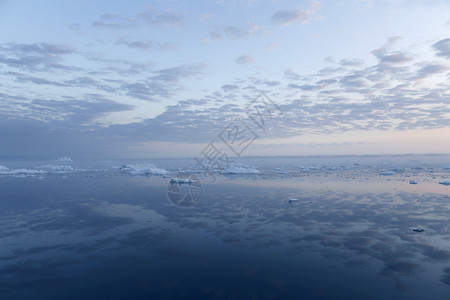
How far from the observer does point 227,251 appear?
29.2 feet

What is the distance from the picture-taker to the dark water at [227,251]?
21.7 feet

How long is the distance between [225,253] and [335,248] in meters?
3.55

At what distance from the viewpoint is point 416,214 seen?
13.3 metres

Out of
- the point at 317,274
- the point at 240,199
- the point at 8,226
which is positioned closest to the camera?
the point at 317,274

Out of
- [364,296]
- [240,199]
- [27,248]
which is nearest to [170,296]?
[364,296]

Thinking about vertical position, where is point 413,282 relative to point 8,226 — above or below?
below

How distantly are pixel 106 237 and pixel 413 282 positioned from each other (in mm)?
9623

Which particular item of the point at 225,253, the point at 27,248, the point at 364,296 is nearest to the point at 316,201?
the point at 225,253

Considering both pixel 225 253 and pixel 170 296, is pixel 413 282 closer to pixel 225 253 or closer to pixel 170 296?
pixel 225 253

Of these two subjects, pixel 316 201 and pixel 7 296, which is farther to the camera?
pixel 316 201

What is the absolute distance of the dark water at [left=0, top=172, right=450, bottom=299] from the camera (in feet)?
21.7

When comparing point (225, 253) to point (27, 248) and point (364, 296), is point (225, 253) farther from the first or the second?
point (27, 248)

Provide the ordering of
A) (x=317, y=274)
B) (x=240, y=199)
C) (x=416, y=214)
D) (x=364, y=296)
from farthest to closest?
(x=240, y=199) → (x=416, y=214) → (x=317, y=274) → (x=364, y=296)

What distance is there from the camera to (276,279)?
23.1 ft
